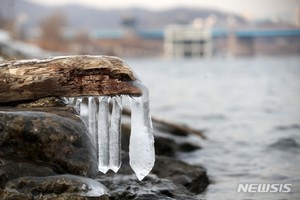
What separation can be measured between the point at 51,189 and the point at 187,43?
549 ft

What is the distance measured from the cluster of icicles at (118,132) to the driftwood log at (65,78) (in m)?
0.16

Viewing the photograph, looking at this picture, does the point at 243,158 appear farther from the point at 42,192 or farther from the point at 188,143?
the point at 42,192

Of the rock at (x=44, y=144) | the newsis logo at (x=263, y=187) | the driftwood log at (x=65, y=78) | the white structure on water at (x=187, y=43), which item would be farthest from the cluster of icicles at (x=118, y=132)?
the white structure on water at (x=187, y=43)

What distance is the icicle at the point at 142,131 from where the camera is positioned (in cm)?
604

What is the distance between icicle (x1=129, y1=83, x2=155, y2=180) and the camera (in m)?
6.04

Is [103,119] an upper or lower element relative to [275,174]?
upper

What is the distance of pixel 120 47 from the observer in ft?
544

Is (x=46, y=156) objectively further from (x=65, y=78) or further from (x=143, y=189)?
(x=143, y=189)

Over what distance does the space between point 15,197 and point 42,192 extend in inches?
9.9

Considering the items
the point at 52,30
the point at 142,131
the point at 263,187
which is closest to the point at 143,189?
the point at 142,131

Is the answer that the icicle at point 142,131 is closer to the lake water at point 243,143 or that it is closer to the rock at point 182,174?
the rock at point 182,174

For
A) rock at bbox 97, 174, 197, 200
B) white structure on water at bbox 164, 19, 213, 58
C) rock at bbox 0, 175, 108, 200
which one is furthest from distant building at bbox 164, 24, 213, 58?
rock at bbox 0, 175, 108, 200

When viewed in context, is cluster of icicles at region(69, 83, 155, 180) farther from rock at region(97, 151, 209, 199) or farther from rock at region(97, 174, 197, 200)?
rock at region(97, 151, 209, 199)

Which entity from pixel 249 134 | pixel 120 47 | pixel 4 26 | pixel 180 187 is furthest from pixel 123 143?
pixel 120 47
